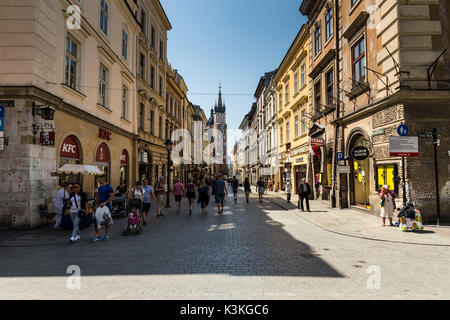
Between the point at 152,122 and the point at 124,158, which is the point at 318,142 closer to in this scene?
the point at 124,158

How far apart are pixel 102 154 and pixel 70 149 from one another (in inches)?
133

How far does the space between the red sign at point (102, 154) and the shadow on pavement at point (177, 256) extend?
21.7 ft

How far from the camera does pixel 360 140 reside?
13.9 meters

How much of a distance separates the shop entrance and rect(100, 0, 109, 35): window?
14854 mm

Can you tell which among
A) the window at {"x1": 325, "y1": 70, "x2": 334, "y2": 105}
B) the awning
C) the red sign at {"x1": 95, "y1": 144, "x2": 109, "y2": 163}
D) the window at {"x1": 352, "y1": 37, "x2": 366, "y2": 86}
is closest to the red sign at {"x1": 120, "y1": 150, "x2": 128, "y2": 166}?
the red sign at {"x1": 95, "y1": 144, "x2": 109, "y2": 163}

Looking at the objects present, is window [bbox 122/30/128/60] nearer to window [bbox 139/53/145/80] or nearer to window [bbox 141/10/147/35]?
window [bbox 139/53/145/80]

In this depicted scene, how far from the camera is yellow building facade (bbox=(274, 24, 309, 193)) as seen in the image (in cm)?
2216

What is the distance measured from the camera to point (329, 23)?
17297mm

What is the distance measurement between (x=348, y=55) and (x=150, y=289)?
14.9 meters

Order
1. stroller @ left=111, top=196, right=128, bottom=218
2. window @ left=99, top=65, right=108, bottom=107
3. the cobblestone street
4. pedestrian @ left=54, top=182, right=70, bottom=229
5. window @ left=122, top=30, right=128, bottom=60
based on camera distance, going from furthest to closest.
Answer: window @ left=122, top=30, right=128, bottom=60 < window @ left=99, top=65, right=108, bottom=107 < stroller @ left=111, top=196, right=128, bottom=218 < pedestrian @ left=54, top=182, right=70, bottom=229 < the cobblestone street

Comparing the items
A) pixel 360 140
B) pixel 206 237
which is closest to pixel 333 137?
pixel 360 140

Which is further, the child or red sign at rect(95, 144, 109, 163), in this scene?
red sign at rect(95, 144, 109, 163)
